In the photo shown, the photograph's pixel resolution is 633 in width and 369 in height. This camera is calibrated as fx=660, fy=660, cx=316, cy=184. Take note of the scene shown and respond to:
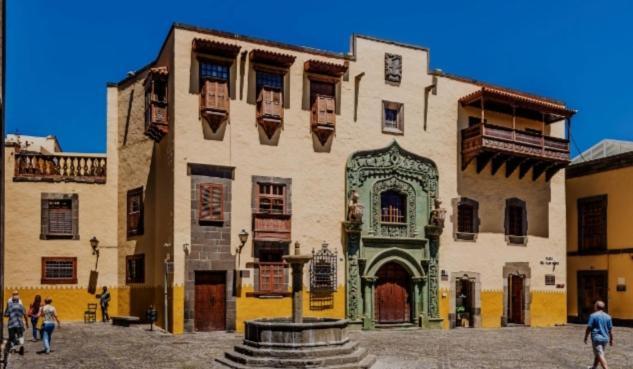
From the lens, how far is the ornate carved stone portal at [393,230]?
23891 millimetres

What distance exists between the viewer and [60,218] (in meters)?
24.5

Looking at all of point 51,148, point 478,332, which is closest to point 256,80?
point 478,332

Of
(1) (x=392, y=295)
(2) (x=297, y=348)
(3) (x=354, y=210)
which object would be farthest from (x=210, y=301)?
(2) (x=297, y=348)

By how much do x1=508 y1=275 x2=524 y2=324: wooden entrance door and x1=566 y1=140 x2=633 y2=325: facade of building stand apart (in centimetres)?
400

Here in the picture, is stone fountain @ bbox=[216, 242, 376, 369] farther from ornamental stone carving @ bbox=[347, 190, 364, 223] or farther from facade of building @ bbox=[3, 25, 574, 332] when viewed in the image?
ornamental stone carving @ bbox=[347, 190, 364, 223]

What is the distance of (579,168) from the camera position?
3103 centimetres

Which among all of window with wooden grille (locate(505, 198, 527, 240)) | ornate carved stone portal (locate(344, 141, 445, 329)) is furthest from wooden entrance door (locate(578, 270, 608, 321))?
ornate carved stone portal (locate(344, 141, 445, 329))

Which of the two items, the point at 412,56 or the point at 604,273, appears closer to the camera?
the point at 412,56

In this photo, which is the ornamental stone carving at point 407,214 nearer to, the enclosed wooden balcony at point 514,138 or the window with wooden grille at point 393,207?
the window with wooden grille at point 393,207

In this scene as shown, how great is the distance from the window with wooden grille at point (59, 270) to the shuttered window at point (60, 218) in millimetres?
958

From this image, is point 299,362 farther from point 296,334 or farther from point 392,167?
point 392,167

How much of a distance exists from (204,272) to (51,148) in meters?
14.9

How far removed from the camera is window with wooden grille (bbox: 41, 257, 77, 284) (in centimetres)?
2397

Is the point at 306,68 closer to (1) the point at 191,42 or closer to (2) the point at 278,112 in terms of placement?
(2) the point at 278,112
